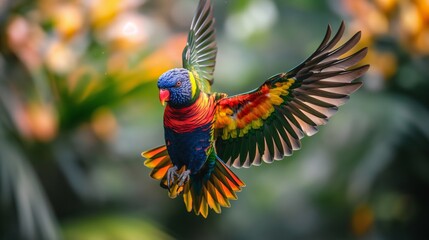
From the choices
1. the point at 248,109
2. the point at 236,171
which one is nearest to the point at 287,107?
the point at 248,109

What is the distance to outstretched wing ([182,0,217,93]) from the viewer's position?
0.70 ft

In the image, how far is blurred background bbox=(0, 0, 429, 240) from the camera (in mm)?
906

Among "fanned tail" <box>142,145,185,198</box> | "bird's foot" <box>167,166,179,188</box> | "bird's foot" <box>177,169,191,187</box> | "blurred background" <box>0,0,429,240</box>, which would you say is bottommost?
"bird's foot" <box>177,169,191,187</box>

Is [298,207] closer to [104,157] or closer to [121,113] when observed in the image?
[104,157]

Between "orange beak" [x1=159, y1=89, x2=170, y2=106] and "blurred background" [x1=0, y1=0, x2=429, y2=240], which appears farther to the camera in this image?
"blurred background" [x1=0, y1=0, x2=429, y2=240]

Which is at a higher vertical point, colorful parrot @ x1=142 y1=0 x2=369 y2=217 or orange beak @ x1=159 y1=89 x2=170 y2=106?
orange beak @ x1=159 y1=89 x2=170 y2=106

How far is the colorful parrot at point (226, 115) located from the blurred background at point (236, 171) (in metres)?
0.04

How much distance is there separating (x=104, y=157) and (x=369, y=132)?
1.16m

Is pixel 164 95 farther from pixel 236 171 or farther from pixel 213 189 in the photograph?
pixel 236 171

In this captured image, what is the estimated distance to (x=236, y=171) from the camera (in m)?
0.91

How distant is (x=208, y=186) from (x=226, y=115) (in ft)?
0.08

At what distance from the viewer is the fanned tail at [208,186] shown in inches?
8.2

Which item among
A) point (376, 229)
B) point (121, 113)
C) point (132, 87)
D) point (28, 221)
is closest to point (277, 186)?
point (376, 229)

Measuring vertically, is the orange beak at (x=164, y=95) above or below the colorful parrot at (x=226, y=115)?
above
